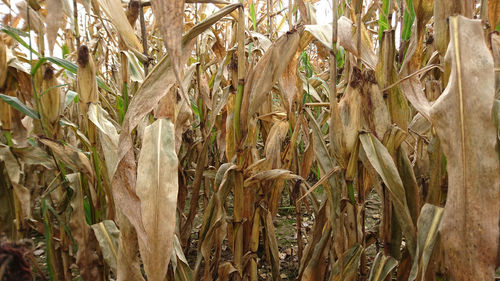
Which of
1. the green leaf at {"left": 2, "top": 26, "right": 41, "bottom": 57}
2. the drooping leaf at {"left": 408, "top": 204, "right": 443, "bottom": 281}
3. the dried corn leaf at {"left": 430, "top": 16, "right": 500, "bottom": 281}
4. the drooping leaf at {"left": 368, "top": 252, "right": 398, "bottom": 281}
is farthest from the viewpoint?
the green leaf at {"left": 2, "top": 26, "right": 41, "bottom": 57}

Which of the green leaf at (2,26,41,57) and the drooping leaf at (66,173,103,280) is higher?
the green leaf at (2,26,41,57)

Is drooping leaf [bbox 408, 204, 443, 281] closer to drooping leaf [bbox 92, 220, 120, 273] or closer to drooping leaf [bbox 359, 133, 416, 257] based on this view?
drooping leaf [bbox 359, 133, 416, 257]

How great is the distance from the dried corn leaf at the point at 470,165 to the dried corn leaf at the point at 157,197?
1.37 ft

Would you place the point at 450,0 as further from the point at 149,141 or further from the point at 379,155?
the point at 149,141

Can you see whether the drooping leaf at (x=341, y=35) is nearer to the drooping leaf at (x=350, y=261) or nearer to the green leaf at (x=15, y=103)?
the drooping leaf at (x=350, y=261)

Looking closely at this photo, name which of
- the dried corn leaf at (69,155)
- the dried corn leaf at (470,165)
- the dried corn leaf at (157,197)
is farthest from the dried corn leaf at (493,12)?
the dried corn leaf at (69,155)

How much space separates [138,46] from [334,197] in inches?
23.2

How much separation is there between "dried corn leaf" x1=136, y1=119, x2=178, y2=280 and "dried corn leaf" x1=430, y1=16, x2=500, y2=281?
0.42 meters

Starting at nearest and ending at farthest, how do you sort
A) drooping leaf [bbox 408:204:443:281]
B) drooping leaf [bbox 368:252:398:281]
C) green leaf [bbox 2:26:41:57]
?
drooping leaf [bbox 408:204:443:281]
drooping leaf [bbox 368:252:398:281]
green leaf [bbox 2:26:41:57]

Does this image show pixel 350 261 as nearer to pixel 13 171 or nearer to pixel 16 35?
pixel 13 171

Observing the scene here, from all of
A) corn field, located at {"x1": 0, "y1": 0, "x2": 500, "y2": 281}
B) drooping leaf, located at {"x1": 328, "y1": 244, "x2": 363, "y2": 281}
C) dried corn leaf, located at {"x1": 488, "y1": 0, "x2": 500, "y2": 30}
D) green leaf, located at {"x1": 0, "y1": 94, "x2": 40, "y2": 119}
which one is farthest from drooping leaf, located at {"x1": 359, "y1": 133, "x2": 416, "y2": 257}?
green leaf, located at {"x1": 0, "y1": 94, "x2": 40, "y2": 119}

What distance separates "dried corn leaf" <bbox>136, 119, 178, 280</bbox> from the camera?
57 cm

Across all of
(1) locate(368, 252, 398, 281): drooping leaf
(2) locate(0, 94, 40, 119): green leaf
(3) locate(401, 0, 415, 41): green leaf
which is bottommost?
(1) locate(368, 252, 398, 281): drooping leaf

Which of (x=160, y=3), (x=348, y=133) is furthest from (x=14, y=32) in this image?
(x=348, y=133)
